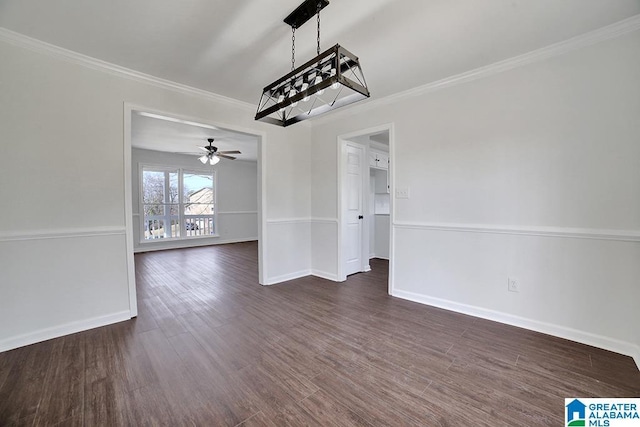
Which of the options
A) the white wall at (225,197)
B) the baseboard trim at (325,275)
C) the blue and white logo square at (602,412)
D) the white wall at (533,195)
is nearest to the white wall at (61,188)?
the baseboard trim at (325,275)

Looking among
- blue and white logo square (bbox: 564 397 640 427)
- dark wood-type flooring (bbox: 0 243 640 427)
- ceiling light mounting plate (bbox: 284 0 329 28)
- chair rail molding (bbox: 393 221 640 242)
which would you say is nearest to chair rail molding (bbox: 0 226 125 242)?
dark wood-type flooring (bbox: 0 243 640 427)

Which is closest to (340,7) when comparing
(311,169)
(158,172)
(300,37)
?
(300,37)

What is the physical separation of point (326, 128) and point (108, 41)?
2.83 m

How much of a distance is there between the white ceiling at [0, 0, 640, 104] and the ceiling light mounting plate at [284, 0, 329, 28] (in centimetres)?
6

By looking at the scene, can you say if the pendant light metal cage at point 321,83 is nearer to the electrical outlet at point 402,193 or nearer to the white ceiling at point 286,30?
the white ceiling at point 286,30

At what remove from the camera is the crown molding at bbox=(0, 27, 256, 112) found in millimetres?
2232

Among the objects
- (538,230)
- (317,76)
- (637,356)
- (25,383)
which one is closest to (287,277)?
(25,383)

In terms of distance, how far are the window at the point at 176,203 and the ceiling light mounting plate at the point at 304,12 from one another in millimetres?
6559

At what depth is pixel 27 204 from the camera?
7.61 feet

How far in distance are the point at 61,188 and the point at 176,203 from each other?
5.27 meters

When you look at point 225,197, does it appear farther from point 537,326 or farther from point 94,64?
point 537,326

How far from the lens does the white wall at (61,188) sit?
225cm

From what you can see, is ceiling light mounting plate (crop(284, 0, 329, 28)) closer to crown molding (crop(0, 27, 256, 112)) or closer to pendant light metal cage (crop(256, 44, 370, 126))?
pendant light metal cage (crop(256, 44, 370, 126))

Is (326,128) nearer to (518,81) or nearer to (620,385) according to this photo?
(518,81)
